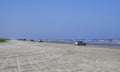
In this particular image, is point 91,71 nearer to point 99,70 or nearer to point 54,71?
point 99,70

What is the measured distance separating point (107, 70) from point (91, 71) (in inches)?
41.5

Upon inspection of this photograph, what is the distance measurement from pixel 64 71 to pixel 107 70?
7.96ft

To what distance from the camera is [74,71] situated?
1598 cm

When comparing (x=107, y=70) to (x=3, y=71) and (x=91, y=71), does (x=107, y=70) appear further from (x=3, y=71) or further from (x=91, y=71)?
(x=3, y=71)

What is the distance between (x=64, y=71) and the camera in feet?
52.6

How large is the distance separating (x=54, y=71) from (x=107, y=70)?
298 centimetres

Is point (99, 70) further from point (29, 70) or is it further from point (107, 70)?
point (29, 70)

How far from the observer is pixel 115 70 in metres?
16.2

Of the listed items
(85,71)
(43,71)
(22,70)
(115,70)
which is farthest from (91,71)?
(22,70)

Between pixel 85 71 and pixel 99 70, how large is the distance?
905 mm

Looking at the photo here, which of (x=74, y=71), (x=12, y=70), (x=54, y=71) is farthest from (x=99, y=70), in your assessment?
(x=12, y=70)

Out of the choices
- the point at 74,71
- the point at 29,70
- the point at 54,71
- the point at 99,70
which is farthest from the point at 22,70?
the point at 99,70

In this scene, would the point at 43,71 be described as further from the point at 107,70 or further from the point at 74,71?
the point at 107,70

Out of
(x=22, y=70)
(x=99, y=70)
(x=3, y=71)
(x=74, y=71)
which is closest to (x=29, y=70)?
(x=22, y=70)
